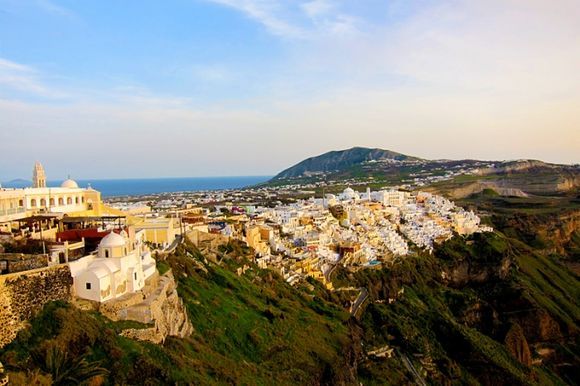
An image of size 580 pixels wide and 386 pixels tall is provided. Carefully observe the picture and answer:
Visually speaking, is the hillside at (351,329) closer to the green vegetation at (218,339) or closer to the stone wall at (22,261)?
the green vegetation at (218,339)

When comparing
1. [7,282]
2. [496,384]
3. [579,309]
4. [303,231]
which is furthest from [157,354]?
[579,309]

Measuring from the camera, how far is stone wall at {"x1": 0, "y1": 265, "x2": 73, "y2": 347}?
13.1m

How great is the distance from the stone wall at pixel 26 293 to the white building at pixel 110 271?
46cm

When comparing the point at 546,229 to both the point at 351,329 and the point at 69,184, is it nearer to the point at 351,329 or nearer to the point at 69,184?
the point at 351,329

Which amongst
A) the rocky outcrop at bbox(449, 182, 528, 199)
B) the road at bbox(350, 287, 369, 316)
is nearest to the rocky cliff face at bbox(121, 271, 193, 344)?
the road at bbox(350, 287, 369, 316)

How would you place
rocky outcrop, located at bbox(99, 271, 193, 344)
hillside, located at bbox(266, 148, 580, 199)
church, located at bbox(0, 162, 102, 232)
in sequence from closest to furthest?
1. rocky outcrop, located at bbox(99, 271, 193, 344)
2. church, located at bbox(0, 162, 102, 232)
3. hillside, located at bbox(266, 148, 580, 199)

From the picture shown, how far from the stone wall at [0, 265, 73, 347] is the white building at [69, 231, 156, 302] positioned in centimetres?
46

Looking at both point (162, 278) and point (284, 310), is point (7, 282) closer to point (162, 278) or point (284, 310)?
point (162, 278)

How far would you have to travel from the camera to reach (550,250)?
77.0 metres

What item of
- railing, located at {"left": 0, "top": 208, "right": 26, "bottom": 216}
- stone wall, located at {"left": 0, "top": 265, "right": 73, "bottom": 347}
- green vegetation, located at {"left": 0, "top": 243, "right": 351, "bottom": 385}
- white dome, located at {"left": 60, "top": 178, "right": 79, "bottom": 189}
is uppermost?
white dome, located at {"left": 60, "top": 178, "right": 79, "bottom": 189}

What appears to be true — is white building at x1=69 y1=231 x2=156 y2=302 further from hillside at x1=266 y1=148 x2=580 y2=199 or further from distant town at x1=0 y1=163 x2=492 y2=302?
hillside at x1=266 y1=148 x2=580 y2=199

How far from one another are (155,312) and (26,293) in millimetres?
4293

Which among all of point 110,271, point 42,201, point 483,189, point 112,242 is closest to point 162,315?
point 110,271

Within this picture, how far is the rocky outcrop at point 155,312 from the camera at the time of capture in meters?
15.7
